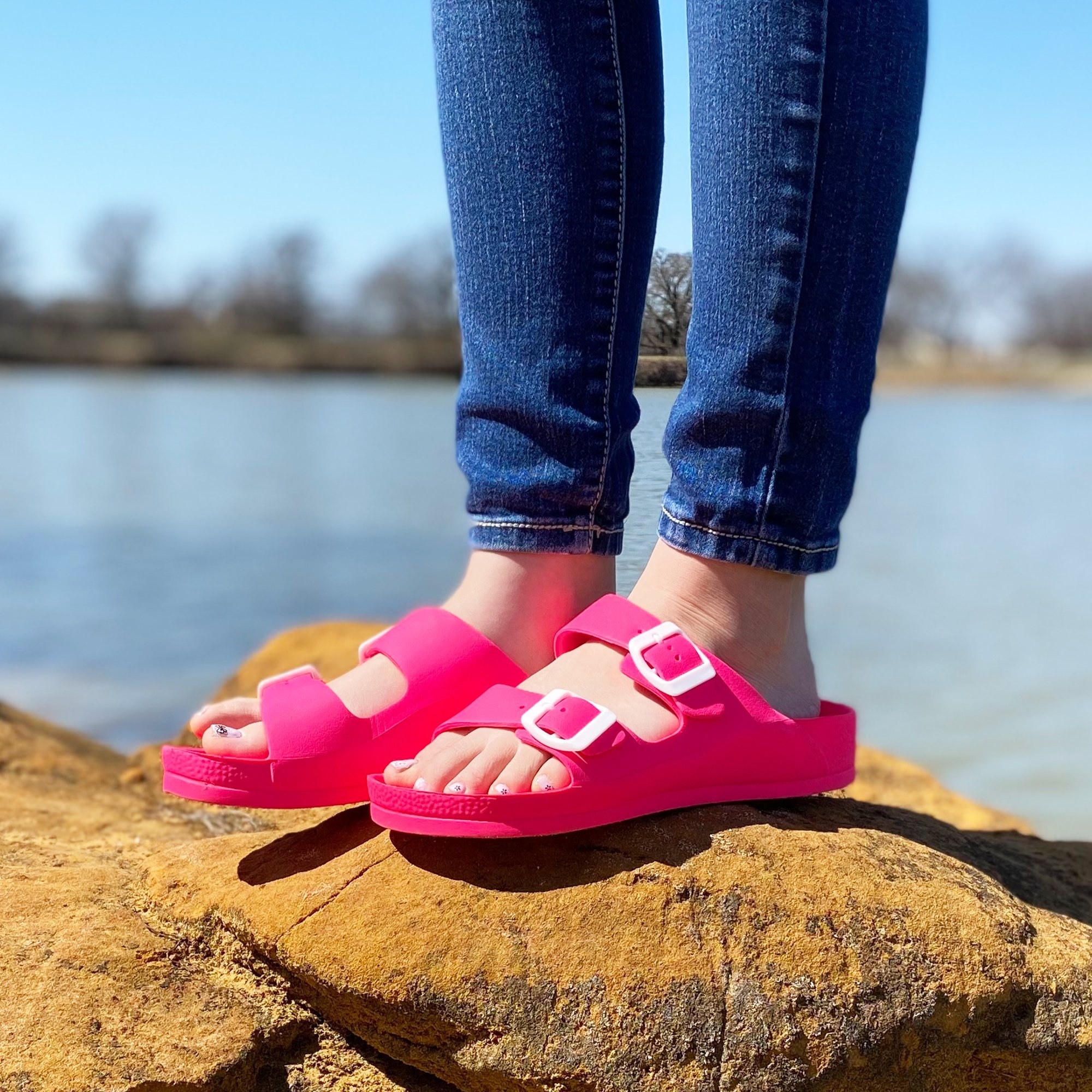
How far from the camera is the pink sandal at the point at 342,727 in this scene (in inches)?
32.2

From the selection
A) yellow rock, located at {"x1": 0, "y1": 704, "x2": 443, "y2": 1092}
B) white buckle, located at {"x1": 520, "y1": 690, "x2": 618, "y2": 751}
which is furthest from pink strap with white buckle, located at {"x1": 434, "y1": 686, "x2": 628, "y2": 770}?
yellow rock, located at {"x1": 0, "y1": 704, "x2": 443, "y2": 1092}

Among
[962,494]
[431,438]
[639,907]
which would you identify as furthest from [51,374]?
[639,907]

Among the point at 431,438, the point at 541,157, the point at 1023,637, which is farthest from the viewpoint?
the point at 431,438

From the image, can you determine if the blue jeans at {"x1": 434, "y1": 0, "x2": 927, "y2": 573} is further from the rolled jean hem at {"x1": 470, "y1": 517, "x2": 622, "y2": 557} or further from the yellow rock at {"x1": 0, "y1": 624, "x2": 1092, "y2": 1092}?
the yellow rock at {"x1": 0, "y1": 624, "x2": 1092, "y2": 1092}

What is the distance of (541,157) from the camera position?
33.7 inches

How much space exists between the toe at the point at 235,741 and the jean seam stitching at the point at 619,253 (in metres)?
0.30

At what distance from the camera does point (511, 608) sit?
36.3 inches

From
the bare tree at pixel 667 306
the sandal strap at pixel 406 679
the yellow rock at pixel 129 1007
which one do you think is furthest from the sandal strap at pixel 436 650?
the bare tree at pixel 667 306

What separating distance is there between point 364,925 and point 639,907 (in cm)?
18

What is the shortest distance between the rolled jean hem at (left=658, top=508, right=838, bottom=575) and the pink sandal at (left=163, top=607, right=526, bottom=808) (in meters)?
0.17

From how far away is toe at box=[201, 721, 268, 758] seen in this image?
2.69 ft

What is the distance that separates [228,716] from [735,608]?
1.26ft

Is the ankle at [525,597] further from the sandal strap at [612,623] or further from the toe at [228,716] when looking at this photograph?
the toe at [228,716]

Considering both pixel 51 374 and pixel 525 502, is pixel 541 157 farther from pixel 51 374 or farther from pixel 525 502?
pixel 51 374
